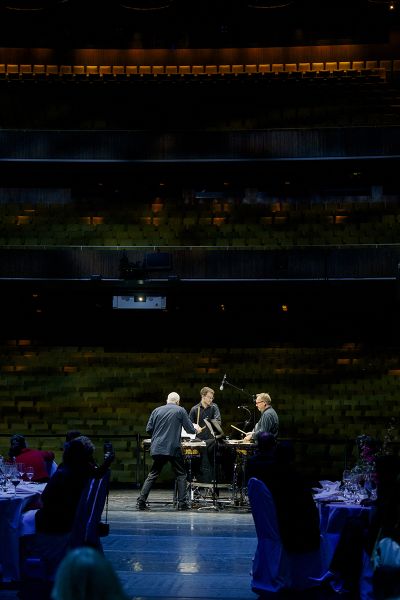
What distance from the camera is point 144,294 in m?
16.9

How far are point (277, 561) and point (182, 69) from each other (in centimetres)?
1498

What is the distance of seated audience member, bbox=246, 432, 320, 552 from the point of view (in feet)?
21.3

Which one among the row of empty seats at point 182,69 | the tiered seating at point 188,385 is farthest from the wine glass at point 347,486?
the row of empty seats at point 182,69

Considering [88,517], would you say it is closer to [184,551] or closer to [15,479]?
[15,479]

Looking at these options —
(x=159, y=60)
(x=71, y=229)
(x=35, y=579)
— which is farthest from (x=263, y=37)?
(x=35, y=579)

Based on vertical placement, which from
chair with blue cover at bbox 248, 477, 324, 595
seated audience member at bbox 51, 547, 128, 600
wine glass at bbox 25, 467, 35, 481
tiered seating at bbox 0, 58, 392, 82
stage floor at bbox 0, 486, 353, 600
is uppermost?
tiered seating at bbox 0, 58, 392, 82

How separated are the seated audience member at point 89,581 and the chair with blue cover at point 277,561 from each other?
4760 mm

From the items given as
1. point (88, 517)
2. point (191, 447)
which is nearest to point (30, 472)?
point (88, 517)

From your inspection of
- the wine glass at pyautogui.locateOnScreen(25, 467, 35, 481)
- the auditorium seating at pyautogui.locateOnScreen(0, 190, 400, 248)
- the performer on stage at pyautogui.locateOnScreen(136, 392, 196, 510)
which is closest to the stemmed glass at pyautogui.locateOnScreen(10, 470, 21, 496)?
the wine glass at pyautogui.locateOnScreen(25, 467, 35, 481)

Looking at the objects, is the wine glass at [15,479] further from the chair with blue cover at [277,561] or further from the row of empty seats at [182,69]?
the row of empty seats at [182,69]

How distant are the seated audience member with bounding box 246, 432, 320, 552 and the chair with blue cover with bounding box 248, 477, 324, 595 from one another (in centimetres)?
5

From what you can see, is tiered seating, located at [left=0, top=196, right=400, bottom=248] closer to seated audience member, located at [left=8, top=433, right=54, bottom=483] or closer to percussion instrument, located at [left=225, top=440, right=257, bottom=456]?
percussion instrument, located at [left=225, top=440, right=257, bottom=456]

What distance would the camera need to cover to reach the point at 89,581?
1.93 metres

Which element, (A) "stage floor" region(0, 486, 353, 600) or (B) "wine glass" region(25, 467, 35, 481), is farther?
(B) "wine glass" region(25, 467, 35, 481)
